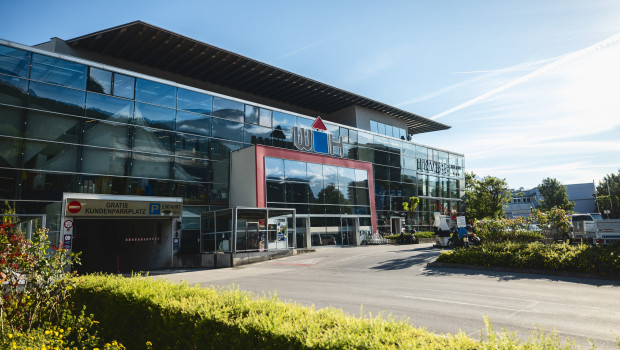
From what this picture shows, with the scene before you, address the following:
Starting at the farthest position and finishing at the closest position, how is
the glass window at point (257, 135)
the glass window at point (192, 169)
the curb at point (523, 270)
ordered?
the glass window at point (257, 135) → the glass window at point (192, 169) → the curb at point (523, 270)

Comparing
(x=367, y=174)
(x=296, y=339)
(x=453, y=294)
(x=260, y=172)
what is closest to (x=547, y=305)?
(x=453, y=294)


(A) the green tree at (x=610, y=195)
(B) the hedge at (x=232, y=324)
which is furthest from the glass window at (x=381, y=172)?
(A) the green tree at (x=610, y=195)

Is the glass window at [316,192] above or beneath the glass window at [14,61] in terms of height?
beneath

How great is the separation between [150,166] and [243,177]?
685 cm

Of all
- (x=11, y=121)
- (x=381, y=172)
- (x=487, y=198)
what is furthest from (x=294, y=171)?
(x=487, y=198)

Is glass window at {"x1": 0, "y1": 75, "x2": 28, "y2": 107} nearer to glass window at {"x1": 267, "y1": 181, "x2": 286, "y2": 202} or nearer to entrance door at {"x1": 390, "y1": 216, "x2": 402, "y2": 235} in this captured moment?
glass window at {"x1": 267, "y1": 181, "x2": 286, "y2": 202}

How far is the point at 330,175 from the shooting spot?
34.5 metres

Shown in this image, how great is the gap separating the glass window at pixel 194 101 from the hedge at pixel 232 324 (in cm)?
2123

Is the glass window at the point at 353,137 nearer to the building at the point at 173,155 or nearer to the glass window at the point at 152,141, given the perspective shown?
the building at the point at 173,155

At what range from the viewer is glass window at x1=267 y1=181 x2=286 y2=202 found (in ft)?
95.1

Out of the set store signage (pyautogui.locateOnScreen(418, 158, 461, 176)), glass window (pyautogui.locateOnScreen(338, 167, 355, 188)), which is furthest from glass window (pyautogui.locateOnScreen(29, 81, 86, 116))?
store signage (pyautogui.locateOnScreen(418, 158, 461, 176))

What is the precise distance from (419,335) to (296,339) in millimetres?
1392

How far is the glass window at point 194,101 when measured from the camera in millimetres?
27422

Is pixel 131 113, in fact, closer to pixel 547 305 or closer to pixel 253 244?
pixel 253 244
